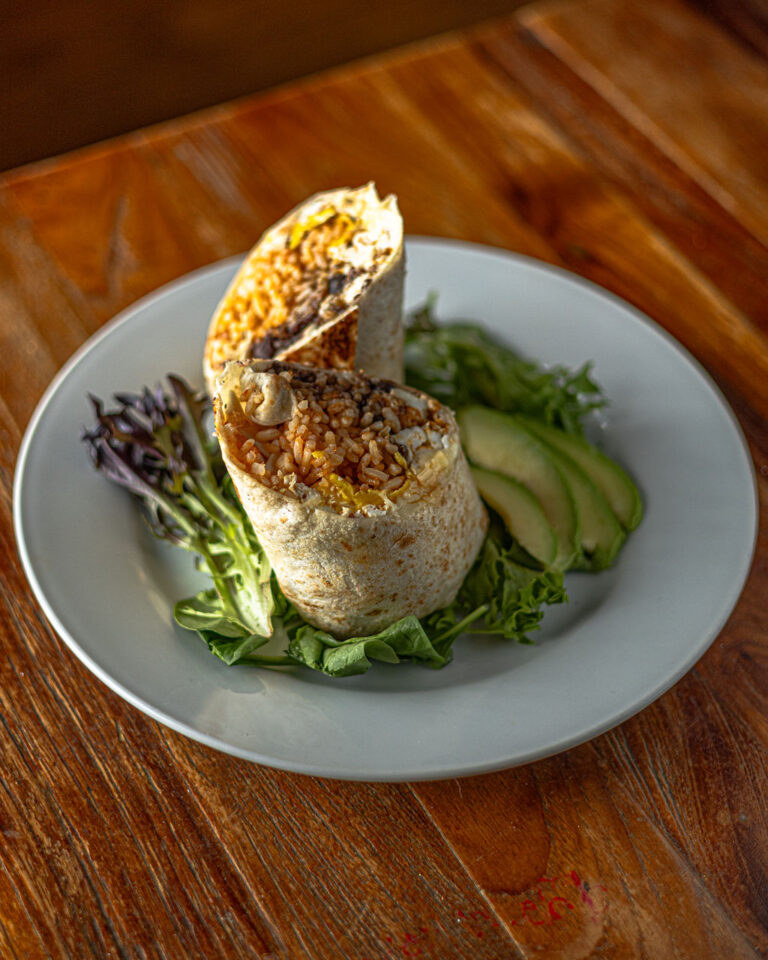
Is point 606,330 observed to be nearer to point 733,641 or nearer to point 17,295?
point 733,641

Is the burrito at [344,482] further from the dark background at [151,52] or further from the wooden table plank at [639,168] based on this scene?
the dark background at [151,52]

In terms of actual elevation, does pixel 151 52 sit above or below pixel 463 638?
below

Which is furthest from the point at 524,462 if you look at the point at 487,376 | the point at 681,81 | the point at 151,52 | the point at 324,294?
the point at 151,52

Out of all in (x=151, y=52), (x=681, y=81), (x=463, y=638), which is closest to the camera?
(x=463, y=638)

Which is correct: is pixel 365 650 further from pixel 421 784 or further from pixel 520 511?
pixel 520 511

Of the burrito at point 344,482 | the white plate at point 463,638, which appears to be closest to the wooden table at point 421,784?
the white plate at point 463,638

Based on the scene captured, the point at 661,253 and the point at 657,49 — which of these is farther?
the point at 657,49

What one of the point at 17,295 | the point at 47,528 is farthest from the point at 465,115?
the point at 47,528
